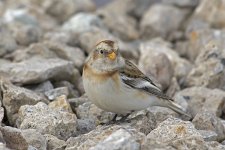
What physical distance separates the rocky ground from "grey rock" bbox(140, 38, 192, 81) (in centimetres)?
1

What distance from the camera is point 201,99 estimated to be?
786cm

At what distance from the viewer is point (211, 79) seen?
8531 millimetres

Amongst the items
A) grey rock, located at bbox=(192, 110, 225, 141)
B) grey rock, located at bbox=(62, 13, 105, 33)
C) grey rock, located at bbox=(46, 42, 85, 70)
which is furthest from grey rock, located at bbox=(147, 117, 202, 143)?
grey rock, located at bbox=(62, 13, 105, 33)

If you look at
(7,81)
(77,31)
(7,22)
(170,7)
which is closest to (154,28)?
(170,7)

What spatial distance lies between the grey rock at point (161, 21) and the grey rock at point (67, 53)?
2320 mm

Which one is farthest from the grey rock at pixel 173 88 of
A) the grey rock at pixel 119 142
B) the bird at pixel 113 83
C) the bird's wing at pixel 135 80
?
the grey rock at pixel 119 142

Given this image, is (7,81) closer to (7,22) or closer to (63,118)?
(63,118)

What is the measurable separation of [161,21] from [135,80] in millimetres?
4546

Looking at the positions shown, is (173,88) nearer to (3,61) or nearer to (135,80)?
(135,80)

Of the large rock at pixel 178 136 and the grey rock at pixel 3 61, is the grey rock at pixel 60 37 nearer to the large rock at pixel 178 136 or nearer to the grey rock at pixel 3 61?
the grey rock at pixel 3 61

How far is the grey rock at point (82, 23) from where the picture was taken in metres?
10.4

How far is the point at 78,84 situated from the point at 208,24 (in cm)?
345

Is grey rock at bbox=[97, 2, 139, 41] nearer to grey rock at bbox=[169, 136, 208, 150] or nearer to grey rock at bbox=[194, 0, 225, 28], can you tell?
grey rock at bbox=[194, 0, 225, 28]

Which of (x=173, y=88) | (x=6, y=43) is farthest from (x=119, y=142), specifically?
(x=6, y=43)
